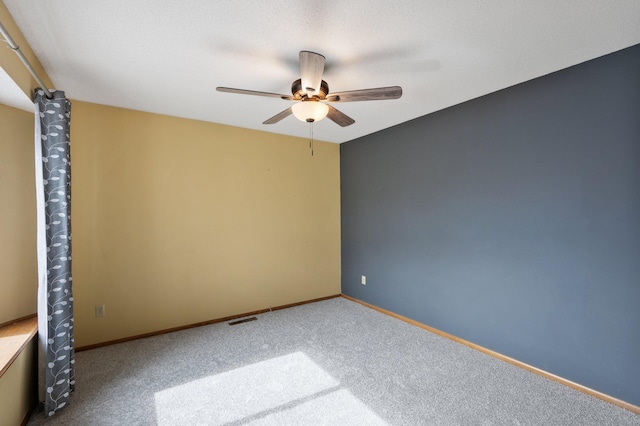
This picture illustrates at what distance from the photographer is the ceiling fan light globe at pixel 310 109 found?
2045 millimetres

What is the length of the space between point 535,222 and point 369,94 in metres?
1.78

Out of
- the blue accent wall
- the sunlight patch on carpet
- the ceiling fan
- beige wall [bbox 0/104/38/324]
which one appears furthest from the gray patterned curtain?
the blue accent wall

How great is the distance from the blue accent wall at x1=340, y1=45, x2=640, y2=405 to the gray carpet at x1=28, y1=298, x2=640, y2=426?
310 millimetres

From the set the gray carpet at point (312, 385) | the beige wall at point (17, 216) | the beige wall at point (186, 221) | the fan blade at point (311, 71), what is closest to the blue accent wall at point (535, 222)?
the gray carpet at point (312, 385)

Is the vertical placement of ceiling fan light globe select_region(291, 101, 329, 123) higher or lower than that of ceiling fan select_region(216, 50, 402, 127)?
lower

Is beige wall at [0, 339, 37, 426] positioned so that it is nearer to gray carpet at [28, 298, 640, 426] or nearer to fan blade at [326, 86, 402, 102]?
gray carpet at [28, 298, 640, 426]

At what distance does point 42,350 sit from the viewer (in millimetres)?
1907

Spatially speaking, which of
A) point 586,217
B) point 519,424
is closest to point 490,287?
point 586,217

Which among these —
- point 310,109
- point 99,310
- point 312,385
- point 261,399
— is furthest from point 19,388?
point 310,109

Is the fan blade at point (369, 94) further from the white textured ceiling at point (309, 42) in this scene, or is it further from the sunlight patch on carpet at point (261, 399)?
the sunlight patch on carpet at point (261, 399)

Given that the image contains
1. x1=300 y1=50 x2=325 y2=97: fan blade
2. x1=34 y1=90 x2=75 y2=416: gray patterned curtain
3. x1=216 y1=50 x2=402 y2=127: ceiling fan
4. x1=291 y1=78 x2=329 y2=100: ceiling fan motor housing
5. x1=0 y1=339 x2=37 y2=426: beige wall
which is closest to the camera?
x1=0 y1=339 x2=37 y2=426: beige wall

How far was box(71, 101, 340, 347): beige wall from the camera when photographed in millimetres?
2844

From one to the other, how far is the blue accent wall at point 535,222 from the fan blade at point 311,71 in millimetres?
1143

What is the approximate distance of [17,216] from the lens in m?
2.20
